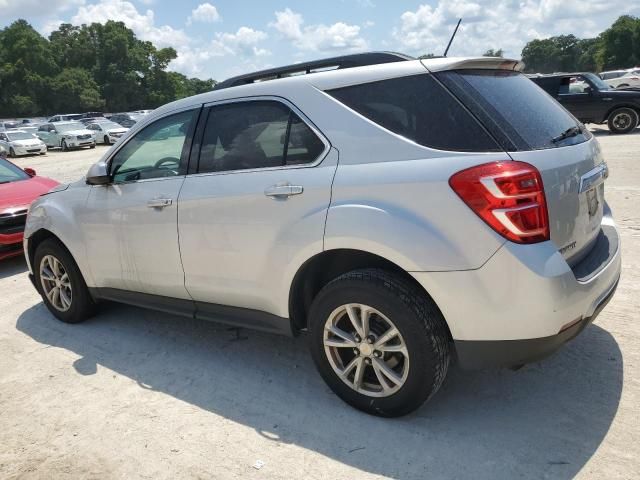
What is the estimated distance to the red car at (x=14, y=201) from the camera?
6582 mm

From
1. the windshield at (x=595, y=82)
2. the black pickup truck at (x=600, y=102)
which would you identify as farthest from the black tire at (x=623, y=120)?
the windshield at (x=595, y=82)

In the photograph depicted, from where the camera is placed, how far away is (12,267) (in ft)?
23.2

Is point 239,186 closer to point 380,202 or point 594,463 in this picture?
point 380,202

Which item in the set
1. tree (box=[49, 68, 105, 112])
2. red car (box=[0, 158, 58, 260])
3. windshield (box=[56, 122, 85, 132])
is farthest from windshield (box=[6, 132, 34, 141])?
tree (box=[49, 68, 105, 112])

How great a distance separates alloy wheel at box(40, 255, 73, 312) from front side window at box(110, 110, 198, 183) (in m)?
1.16

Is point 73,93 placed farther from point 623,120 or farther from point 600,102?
point 623,120

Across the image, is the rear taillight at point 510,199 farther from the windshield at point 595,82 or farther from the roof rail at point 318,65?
the windshield at point 595,82

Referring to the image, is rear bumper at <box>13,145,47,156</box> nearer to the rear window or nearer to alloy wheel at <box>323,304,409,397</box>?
alloy wheel at <box>323,304,409,397</box>

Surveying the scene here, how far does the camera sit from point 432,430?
288 cm

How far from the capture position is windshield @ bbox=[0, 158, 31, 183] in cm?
766

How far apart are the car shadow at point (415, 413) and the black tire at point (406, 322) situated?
0.18 metres

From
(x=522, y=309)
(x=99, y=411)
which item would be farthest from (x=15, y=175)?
(x=522, y=309)

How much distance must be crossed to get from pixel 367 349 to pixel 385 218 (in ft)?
2.41

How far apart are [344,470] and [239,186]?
1.70 m
